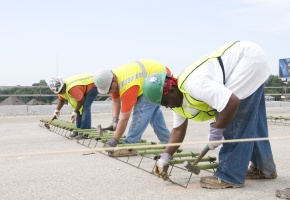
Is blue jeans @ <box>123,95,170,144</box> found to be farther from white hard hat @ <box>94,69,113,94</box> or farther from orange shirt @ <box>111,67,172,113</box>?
white hard hat @ <box>94,69,113,94</box>

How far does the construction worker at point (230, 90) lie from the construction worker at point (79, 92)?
459cm

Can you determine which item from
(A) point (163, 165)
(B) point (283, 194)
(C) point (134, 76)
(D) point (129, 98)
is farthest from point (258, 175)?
(C) point (134, 76)

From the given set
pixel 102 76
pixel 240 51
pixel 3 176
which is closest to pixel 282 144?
pixel 102 76

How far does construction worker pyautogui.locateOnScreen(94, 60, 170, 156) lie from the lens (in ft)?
19.6

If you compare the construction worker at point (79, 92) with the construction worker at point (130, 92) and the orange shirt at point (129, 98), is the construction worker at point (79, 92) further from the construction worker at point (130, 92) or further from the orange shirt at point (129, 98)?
the orange shirt at point (129, 98)

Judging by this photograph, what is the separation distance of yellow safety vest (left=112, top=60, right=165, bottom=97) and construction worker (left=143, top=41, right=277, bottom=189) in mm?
1847

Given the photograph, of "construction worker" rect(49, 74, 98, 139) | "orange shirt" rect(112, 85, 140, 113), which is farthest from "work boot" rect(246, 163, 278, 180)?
"construction worker" rect(49, 74, 98, 139)

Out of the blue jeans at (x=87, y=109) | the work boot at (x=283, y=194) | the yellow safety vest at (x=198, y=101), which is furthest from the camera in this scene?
the blue jeans at (x=87, y=109)

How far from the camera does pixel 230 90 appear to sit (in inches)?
152

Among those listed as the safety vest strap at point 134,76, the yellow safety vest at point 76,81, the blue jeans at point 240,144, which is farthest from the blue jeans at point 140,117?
the yellow safety vest at point 76,81

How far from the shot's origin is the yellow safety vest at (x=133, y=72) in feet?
20.0

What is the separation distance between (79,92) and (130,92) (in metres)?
2.81

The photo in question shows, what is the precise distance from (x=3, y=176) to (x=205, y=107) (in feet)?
8.71

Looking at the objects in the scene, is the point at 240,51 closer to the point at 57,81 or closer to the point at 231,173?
the point at 231,173
